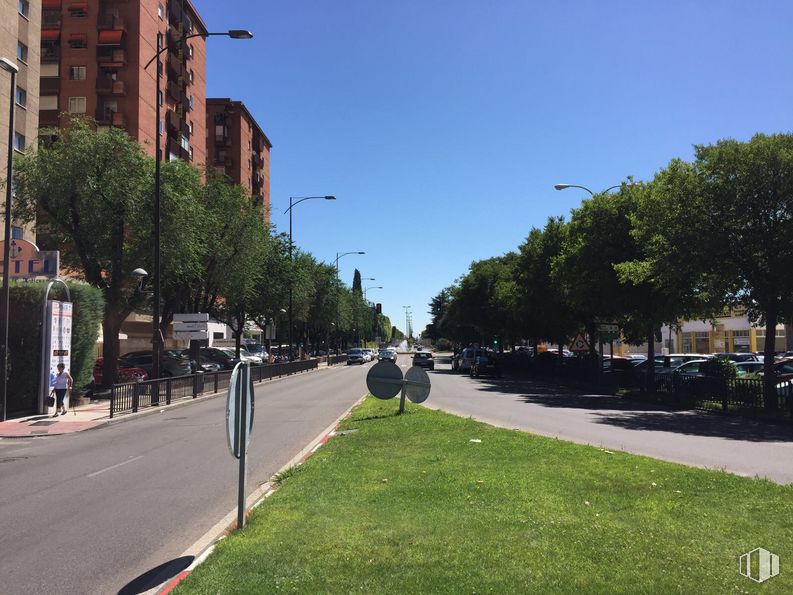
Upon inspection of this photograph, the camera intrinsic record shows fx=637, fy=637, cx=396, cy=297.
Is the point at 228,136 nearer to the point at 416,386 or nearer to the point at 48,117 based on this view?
the point at 48,117

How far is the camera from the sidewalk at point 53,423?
16469 mm

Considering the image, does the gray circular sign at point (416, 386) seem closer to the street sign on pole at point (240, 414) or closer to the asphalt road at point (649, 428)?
the asphalt road at point (649, 428)

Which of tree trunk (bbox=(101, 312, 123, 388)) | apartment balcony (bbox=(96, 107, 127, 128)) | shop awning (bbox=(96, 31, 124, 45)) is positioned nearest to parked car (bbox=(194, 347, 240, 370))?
tree trunk (bbox=(101, 312, 123, 388))

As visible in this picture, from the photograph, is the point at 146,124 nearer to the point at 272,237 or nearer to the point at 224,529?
the point at 272,237

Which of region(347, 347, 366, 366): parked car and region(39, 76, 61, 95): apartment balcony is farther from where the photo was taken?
region(347, 347, 366, 366): parked car

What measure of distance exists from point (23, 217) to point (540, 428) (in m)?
22.2

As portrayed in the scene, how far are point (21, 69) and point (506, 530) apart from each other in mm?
41131

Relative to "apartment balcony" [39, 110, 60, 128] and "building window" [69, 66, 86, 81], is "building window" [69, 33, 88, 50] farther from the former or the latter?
"apartment balcony" [39, 110, 60, 128]

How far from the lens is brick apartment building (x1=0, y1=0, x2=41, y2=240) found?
1359 inches

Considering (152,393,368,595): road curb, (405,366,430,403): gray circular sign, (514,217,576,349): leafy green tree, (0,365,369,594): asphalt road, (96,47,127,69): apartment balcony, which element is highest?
(96,47,127,69): apartment balcony

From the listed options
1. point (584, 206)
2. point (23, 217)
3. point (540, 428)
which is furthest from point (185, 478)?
point (584, 206)

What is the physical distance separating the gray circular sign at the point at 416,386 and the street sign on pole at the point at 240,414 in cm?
922

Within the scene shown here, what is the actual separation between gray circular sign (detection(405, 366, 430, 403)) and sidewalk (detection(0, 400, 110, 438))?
29.6 feet

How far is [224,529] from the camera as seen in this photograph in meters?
6.42
